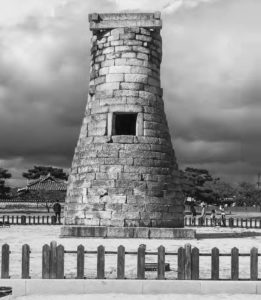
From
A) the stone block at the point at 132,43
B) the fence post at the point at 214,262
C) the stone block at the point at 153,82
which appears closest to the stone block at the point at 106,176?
the stone block at the point at 153,82

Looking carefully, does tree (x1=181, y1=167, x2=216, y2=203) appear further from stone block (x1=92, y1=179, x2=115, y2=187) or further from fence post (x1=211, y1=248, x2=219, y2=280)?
fence post (x1=211, y1=248, x2=219, y2=280)

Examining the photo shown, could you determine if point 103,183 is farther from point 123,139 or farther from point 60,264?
point 60,264

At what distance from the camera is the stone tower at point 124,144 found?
1584 cm

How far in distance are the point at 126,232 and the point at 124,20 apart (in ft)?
23.8

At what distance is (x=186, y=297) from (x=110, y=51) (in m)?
11.4

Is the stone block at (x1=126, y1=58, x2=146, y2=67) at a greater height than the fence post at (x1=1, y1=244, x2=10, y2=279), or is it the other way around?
the stone block at (x1=126, y1=58, x2=146, y2=67)

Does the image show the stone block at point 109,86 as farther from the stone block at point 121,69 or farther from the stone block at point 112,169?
the stone block at point 112,169

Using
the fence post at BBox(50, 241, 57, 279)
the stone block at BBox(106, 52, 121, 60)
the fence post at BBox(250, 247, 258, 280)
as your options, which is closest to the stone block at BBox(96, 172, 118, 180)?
the stone block at BBox(106, 52, 121, 60)

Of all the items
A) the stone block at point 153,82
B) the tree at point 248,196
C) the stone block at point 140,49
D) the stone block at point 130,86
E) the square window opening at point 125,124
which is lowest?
the tree at point 248,196

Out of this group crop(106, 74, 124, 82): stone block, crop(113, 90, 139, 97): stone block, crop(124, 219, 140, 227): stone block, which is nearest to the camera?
crop(124, 219, 140, 227): stone block

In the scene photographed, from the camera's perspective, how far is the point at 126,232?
49.9ft

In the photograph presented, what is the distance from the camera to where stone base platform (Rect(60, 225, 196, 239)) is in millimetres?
15195

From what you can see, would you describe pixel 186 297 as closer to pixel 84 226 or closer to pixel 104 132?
pixel 84 226

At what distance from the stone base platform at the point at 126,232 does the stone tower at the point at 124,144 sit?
92 millimetres
